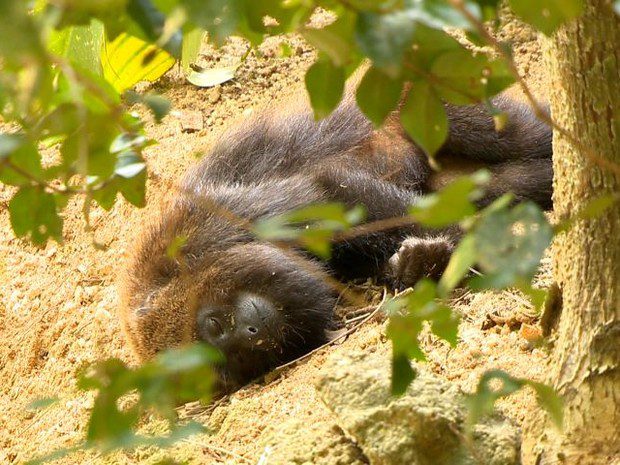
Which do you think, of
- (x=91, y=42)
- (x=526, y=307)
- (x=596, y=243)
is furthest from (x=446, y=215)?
(x=91, y=42)

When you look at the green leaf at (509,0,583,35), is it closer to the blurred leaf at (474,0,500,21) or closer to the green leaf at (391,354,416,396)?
the blurred leaf at (474,0,500,21)

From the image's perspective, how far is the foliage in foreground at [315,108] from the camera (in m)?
1.21

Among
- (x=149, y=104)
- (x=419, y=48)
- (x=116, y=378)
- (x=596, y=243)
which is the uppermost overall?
(x=419, y=48)

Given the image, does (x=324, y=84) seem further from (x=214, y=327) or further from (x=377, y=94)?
(x=214, y=327)

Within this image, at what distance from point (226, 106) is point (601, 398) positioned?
3.91 meters

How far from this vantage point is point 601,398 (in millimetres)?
2027

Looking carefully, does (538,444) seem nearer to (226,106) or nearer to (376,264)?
(376,264)

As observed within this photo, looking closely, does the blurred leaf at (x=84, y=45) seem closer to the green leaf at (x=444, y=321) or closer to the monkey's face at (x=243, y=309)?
the monkey's face at (x=243, y=309)

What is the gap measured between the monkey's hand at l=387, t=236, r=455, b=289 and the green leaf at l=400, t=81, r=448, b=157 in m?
2.38

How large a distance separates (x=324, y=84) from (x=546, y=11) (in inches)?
15.1

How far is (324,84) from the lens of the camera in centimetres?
158

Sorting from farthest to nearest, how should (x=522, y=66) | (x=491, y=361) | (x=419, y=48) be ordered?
(x=522, y=66)
(x=491, y=361)
(x=419, y=48)

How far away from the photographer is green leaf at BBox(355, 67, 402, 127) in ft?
4.98

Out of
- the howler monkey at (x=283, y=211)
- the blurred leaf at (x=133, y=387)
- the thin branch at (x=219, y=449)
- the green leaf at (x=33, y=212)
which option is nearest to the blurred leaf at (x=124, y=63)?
the howler monkey at (x=283, y=211)
